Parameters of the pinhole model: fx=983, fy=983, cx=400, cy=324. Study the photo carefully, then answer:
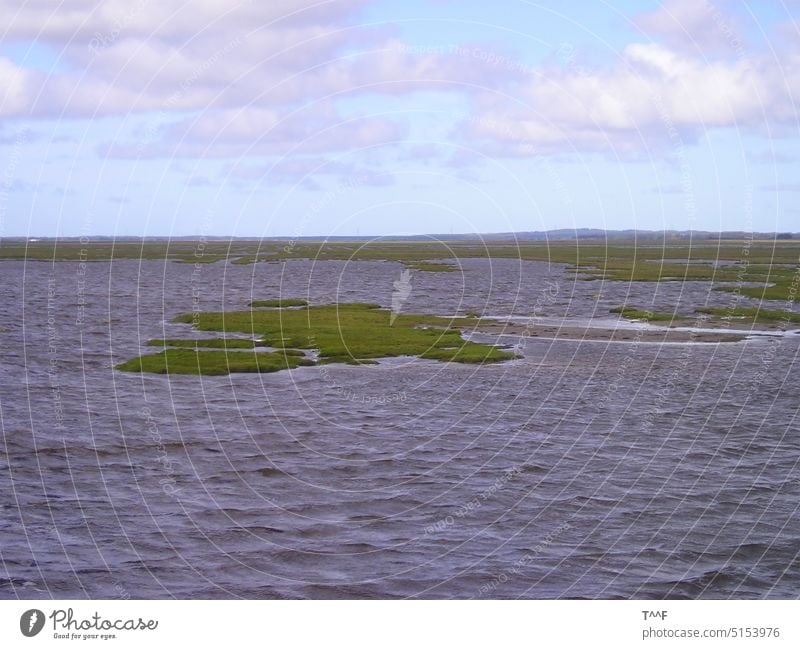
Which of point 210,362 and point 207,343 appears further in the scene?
point 207,343

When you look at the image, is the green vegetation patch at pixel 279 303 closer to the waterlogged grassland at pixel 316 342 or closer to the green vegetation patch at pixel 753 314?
the waterlogged grassland at pixel 316 342

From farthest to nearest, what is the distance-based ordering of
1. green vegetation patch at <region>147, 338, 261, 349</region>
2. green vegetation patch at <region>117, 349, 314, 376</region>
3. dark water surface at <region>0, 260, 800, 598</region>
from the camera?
green vegetation patch at <region>147, 338, 261, 349</region> < green vegetation patch at <region>117, 349, 314, 376</region> < dark water surface at <region>0, 260, 800, 598</region>

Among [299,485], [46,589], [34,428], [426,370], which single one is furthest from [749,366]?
[46,589]

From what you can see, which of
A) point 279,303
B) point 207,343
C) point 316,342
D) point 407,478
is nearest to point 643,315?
point 279,303

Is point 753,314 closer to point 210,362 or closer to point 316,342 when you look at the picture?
point 316,342

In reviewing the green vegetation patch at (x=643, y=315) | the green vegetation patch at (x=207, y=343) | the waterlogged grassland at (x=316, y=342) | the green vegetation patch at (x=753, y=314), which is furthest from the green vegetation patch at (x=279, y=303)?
the green vegetation patch at (x=753, y=314)

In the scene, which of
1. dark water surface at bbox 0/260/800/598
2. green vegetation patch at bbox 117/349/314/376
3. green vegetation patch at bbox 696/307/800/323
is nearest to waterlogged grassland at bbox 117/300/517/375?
green vegetation patch at bbox 117/349/314/376

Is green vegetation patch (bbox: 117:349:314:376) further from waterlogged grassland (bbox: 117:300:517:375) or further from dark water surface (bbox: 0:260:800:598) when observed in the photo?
dark water surface (bbox: 0:260:800:598)
